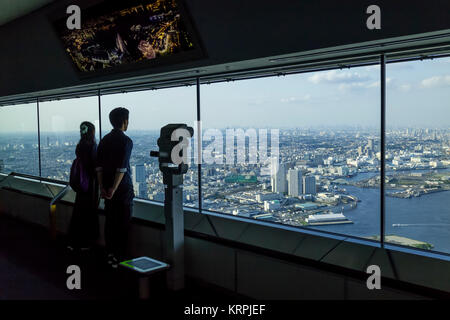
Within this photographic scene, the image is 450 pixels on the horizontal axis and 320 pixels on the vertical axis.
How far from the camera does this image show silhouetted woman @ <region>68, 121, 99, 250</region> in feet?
14.8

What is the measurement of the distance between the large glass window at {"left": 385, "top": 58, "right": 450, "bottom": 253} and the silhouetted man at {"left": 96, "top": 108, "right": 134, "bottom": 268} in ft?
8.04

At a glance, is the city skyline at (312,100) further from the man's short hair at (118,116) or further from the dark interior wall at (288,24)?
the man's short hair at (118,116)

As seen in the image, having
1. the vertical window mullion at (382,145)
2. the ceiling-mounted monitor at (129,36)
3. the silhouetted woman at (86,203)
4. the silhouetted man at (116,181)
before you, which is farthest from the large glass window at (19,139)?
the vertical window mullion at (382,145)

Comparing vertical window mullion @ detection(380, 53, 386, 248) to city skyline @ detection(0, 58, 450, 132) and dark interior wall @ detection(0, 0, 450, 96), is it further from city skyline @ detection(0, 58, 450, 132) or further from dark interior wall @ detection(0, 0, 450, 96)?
dark interior wall @ detection(0, 0, 450, 96)

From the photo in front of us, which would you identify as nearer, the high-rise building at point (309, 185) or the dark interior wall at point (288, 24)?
the dark interior wall at point (288, 24)

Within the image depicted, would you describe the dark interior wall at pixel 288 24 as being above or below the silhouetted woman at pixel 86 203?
A: above

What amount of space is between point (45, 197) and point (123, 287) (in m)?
3.06

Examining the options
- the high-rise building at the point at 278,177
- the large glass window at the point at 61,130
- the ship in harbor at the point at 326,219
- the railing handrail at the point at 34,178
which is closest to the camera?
the ship in harbor at the point at 326,219

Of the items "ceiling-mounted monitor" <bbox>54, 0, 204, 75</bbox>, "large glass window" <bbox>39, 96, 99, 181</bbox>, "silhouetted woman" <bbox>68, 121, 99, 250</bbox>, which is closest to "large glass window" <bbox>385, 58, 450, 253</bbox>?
"ceiling-mounted monitor" <bbox>54, 0, 204, 75</bbox>

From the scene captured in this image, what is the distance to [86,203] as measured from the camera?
467 cm

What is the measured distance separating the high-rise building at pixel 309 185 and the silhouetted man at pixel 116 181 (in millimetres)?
1767

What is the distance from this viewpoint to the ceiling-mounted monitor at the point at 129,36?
11.8 feet

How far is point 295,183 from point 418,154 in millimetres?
1055

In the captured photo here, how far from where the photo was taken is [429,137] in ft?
9.02
